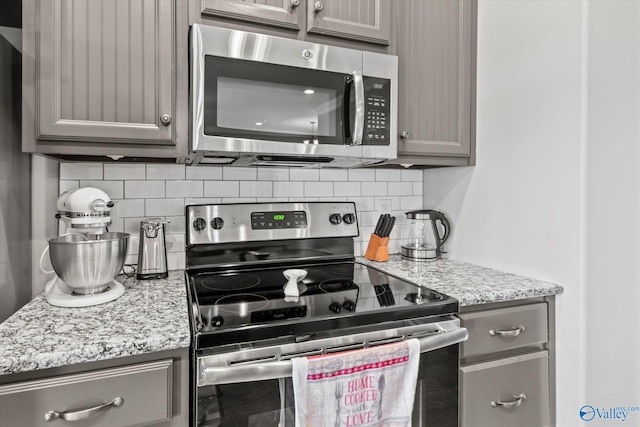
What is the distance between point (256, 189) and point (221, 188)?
16 cm

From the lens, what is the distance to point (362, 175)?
77.2 inches

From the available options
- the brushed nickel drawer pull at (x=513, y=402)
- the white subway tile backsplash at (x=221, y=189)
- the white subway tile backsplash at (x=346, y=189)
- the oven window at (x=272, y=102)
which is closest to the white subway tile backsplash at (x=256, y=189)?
the white subway tile backsplash at (x=221, y=189)

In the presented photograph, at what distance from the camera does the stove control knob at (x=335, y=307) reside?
3.67 ft

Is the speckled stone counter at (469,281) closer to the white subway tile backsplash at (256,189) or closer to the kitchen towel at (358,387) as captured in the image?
the kitchen towel at (358,387)

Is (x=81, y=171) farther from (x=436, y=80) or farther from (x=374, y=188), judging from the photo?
(x=436, y=80)

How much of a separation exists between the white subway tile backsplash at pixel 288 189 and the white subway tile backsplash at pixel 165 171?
416 mm

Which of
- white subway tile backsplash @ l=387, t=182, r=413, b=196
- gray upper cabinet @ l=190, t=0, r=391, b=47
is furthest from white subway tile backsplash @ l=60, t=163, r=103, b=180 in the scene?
white subway tile backsplash @ l=387, t=182, r=413, b=196

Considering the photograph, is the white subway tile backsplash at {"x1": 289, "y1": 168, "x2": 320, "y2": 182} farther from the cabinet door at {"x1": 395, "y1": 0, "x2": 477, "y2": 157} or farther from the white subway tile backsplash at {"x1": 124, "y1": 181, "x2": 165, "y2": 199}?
the white subway tile backsplash at {"x1": 124, "y1": 181, "x2": 165, "y2": 199}

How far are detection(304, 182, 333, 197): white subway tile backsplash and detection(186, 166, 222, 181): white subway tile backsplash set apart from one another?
418 millimetres

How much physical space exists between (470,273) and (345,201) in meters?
0.67

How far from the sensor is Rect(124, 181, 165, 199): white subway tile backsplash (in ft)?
5.06

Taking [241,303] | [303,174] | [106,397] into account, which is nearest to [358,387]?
[241,303]

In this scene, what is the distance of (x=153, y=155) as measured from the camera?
127cm

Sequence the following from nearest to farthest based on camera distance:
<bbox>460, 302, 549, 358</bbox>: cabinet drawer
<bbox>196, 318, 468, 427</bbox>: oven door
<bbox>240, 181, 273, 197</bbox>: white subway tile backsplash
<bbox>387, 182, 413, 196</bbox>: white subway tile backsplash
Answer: <bbox>196, 318, 468, 427</bbox>: oven door < <bbox>460, 302, 549, 358</bbox>: cabinet drawer < <bbox>240, 181, 273, 197</bbox>: white subway tile backsplash < <bbox>387, 182, 413, 196</bbox>: white subway tile backsplash
